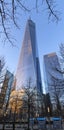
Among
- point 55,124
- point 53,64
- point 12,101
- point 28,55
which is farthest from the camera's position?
point 28,55

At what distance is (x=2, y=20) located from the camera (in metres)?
3.63

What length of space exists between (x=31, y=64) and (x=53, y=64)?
362 ft

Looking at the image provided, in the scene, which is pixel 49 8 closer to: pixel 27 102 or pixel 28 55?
pixel 27 102

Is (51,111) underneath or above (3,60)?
underneath

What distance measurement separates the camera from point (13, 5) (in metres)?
3.41

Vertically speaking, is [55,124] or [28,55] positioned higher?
[28,55]

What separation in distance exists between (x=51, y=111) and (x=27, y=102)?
60.4ft

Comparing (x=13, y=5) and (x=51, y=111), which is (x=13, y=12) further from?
(x=51, y=111)

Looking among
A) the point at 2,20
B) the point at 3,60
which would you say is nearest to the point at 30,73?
the point at 3,60

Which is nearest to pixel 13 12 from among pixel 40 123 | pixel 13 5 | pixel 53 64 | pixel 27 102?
pixel 13 5

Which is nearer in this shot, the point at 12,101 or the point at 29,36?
the point at 12,101

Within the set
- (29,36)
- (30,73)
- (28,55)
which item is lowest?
(30,73)

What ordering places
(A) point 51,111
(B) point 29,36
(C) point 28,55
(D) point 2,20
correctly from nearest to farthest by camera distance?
1. (D) point 2,20
2. (A) point 51,111
3. (C) point 28,55
4. (B) point 29,36

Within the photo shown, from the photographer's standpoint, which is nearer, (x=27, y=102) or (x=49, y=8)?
(x=49, y=8)
